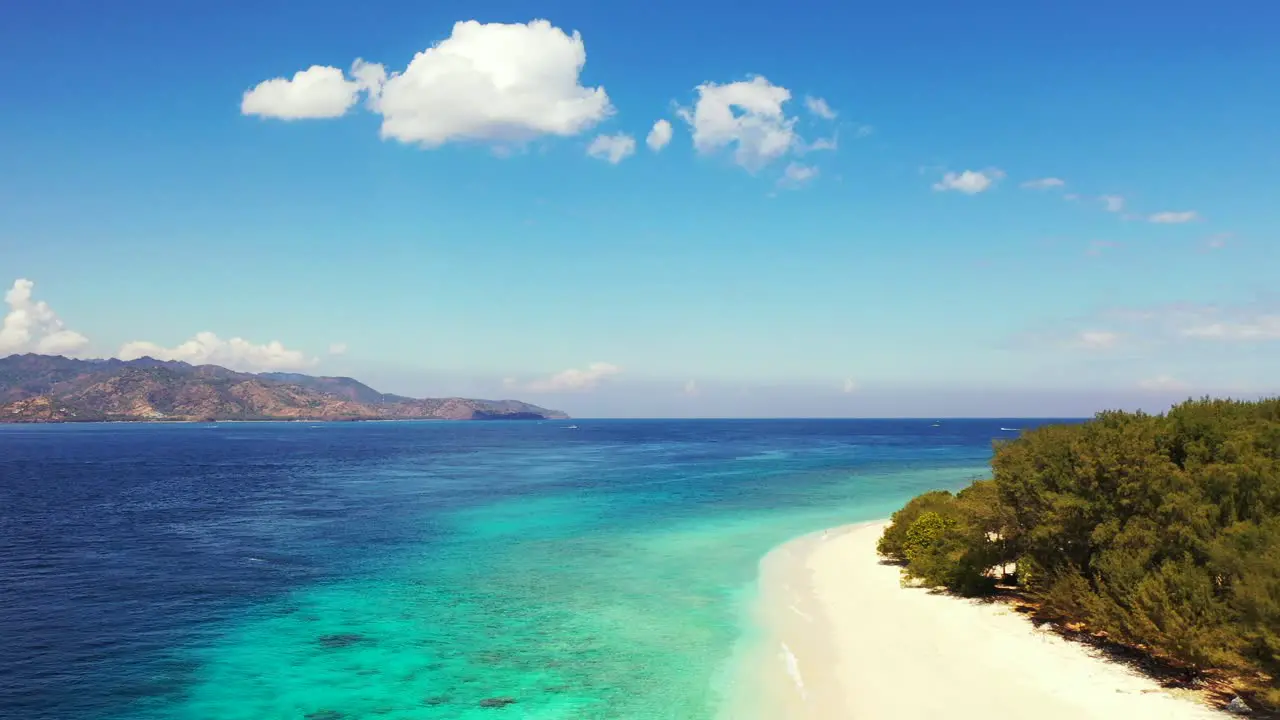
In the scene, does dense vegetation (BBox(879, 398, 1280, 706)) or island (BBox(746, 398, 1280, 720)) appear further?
island (BBox(746, 398, 1280, 720))

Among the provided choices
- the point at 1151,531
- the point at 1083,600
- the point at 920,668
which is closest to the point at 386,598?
the point at 920,668

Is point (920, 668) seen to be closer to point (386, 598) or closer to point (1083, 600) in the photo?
point (1083, 600)

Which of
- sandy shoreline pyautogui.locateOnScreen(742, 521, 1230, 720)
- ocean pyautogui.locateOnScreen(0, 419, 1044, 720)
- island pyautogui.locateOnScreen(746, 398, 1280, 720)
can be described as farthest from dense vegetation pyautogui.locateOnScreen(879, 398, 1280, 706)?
ocean pyautogui.locateOnScreen(0, 419, 1044, 720)

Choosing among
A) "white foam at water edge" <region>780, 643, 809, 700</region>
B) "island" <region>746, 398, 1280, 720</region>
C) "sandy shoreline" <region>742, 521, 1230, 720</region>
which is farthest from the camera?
"white foam at water edge" <region>780, 643, 809, 700</region>

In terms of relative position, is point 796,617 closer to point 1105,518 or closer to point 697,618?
point 697,618

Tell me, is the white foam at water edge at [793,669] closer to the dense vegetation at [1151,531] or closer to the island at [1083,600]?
the island at [1083,600]

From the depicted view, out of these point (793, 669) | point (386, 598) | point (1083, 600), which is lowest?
point (386, 598)

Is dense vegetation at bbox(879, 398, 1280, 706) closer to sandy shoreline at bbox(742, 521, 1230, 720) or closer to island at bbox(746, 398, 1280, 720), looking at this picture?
island at bbox(746, 398, 1280, 720)
